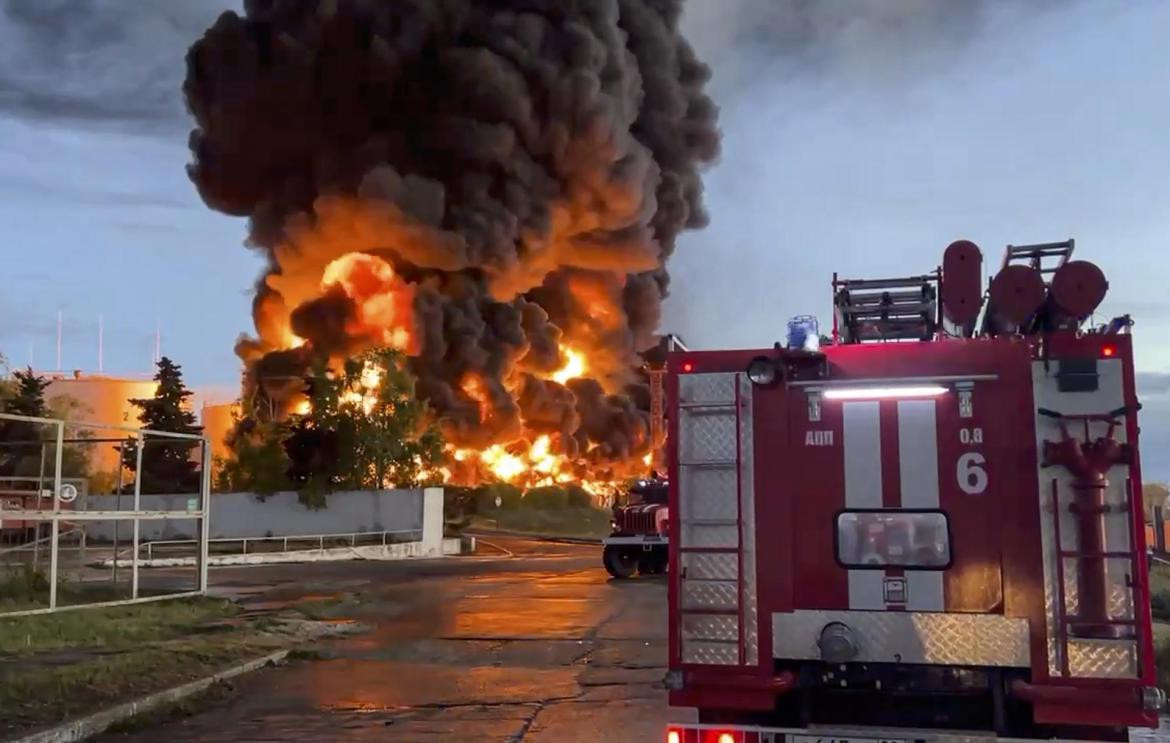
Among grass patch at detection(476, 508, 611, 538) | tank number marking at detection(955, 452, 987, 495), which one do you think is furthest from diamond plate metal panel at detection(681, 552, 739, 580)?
grass patch at detection(476, 508, 611, 538)

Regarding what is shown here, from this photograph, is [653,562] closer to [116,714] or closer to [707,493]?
[116,714]

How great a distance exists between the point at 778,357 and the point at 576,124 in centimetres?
4441

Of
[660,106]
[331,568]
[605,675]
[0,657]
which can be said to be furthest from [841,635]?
[660,106]

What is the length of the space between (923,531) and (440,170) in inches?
1745

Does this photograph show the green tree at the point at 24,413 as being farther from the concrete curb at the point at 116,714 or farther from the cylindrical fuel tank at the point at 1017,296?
the cylindrical fuel tank at the point at 1017,296

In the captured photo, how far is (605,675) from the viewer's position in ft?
31.1

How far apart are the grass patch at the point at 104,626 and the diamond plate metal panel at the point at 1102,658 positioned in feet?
27.6

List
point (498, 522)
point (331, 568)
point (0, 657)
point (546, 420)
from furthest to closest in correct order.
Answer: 1. point (546, 420)
2. point (498, 522)
3. point (331, 568)
4. point (0, 657)

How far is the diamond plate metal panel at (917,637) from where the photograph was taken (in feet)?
14.2

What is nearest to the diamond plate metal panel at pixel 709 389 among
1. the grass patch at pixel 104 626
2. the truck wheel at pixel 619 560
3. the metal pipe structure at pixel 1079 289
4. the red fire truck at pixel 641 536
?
the metal pipe structure at pixel 1079 289

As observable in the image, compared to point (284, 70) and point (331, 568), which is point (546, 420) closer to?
point (284, 70)

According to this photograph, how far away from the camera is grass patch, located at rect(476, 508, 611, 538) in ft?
145

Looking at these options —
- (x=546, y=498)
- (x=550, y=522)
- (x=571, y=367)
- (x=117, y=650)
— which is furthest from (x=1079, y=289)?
(x=571, y=367)

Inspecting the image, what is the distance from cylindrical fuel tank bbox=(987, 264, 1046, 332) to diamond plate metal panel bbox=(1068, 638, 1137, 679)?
123 centimetres
